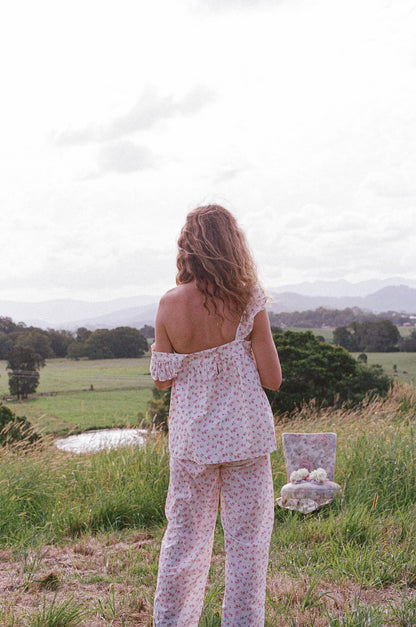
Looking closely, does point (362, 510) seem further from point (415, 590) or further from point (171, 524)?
point (171, 524)

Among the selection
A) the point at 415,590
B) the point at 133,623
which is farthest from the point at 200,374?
the point at 415,590

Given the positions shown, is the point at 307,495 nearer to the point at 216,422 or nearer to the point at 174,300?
the point at 216,422

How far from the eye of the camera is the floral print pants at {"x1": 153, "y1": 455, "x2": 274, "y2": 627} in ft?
7.39

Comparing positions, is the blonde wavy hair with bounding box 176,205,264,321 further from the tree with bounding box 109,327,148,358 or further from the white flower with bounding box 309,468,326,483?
the tree with bounding box 109,327,148,358

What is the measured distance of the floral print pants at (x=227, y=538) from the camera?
225 centimetres

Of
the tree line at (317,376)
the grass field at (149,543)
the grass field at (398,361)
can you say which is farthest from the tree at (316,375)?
the grass field at (149,543)

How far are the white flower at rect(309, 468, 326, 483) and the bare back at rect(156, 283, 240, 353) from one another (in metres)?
2.54

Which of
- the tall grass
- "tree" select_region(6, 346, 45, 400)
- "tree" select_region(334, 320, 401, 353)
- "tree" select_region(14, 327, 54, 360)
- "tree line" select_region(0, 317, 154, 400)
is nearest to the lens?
the tall grass

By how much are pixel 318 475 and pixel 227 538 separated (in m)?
2.34

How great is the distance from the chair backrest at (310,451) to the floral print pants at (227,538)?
2575 millimetres

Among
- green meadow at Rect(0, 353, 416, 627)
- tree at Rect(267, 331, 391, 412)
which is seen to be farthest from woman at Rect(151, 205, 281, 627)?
tree at Rect(267, 331, 391, 412)

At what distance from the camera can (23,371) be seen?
23594 millimetres

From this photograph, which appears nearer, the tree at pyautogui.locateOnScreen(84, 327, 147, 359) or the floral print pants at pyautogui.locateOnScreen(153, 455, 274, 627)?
the floral print pants at pyautogui.locateOnScreen(153, 455, 274, 627)

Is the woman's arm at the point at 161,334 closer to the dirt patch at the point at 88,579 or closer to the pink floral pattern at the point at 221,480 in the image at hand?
the pink floral pattern at the point at 221,480
